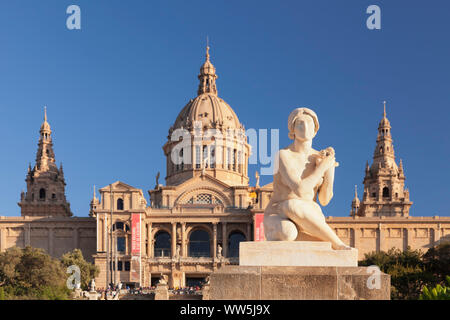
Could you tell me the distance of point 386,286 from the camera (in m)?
14.6

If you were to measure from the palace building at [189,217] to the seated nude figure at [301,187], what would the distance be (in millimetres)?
73210

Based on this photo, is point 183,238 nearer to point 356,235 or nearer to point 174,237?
point 174,237

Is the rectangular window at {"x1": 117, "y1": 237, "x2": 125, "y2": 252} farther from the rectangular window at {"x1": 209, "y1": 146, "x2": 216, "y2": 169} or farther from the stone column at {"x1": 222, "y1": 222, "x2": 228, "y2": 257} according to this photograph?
the rectangular window at {"x1": 209, "y1": 146, "x2": 216, "y2": 169}

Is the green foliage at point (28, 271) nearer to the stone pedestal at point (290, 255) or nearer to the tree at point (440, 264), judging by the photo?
the tree at point (440, 264)

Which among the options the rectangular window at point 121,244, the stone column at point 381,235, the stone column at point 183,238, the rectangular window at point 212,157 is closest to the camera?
the rectangular window at point 121,244

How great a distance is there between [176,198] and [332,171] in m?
93.0

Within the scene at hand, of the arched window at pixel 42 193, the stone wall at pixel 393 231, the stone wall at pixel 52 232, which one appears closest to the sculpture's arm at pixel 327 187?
the stone wall at pixel 393 231

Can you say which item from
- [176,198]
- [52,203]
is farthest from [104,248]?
[52,203]

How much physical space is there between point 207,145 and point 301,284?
107 metres

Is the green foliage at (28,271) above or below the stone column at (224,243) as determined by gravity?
below

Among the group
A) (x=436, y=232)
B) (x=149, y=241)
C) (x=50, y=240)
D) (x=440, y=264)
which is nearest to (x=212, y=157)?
(x=149, y=241)

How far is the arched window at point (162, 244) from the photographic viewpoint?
104062 millimetres
